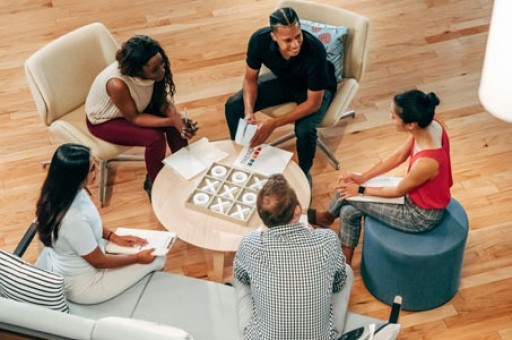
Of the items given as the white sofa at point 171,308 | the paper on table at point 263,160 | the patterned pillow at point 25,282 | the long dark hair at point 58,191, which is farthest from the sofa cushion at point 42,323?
the paper on table at point 263,160

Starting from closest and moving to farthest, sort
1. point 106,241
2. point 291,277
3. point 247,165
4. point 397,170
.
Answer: point 291,277
point 106,241
point 247,165
point 397,170

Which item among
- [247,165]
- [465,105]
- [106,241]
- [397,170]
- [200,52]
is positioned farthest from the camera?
[200,52]

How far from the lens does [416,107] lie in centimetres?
317

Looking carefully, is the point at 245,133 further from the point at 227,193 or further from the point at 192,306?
the point at 192,306

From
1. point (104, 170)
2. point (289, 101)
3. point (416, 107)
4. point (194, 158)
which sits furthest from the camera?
point (104, 170)

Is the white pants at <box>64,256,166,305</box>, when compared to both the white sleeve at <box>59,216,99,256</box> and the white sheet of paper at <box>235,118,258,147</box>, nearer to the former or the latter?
the white sleeve at <box>59,216,99,256</box>

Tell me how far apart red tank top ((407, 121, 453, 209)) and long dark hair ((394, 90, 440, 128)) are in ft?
0.47

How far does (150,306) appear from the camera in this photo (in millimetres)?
3240

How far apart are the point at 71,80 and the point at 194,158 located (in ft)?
3.33

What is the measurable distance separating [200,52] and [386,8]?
64.9 inches

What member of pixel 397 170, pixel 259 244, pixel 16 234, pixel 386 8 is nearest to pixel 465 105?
pixel 397 170

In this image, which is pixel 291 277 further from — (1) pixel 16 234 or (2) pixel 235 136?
(1) pixel 16 234

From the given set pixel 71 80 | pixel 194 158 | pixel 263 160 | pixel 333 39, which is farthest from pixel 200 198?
pixel 333 39

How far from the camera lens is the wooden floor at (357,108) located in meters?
3.83
